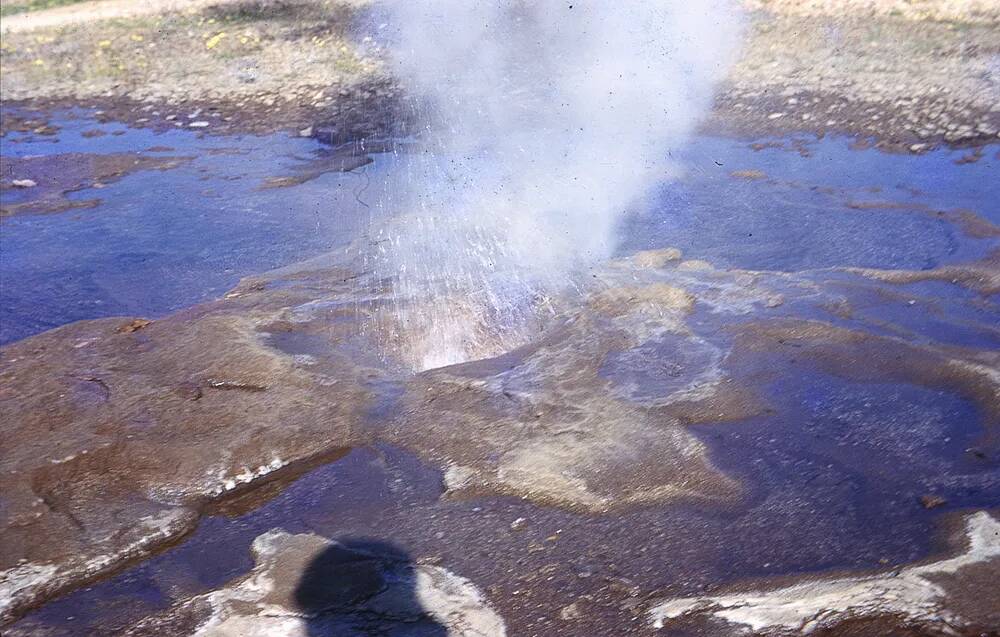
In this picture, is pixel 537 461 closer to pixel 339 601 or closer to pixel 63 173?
pixel 339 601

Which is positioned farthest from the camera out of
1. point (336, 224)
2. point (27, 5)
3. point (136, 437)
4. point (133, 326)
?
point (27, 5)

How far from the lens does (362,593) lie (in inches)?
133

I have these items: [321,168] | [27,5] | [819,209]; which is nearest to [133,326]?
[321,168]

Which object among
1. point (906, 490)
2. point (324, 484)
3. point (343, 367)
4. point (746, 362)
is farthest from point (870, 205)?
point (324, 484)

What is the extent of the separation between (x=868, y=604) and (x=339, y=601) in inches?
A: 74.6

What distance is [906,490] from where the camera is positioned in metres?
3.82

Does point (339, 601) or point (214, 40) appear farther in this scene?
point (214, 40)

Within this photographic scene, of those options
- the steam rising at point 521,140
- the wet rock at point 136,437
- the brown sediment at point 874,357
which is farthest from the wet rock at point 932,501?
the wet rock at point 136,437

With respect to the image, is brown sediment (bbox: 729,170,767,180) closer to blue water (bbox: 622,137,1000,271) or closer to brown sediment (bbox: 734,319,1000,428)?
blue water (bbox: 622,137,1000,271)

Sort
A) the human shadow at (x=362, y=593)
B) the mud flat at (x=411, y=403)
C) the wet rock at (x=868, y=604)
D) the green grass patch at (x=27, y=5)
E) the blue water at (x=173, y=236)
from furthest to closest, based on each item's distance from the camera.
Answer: the green grass patch at (x=27, y=5), the blue water at (x=173, y=236), the mud flat at (x=411, y=403), the human shadow at (x=362, y=593), the wet rock at (x=868, y=604)

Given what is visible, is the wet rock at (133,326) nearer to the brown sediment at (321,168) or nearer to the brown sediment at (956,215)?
the brown sediment at (321,168)

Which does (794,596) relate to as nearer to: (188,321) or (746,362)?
(746,362)

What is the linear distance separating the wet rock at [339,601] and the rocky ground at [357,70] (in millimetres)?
7101

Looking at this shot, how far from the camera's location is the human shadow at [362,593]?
3.21 m
